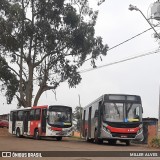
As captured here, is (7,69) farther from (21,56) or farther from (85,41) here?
(85,41)

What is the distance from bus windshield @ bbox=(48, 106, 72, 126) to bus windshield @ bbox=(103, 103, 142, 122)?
6.91 metres

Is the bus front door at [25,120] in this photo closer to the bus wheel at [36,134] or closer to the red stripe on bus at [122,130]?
the bus wheel at [36,134]

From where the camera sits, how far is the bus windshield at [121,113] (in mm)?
25656

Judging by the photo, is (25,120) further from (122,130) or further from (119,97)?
(122,130)

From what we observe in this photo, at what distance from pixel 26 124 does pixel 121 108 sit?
502 inches

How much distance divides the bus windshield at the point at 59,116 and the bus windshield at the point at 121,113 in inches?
272

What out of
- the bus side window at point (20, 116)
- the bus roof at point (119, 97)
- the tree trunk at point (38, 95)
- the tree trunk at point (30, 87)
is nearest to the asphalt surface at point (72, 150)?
the bus roof at point (119, 97)

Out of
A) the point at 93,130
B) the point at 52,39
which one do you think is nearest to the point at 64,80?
the point at 52,39

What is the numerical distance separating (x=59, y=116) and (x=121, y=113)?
7657mm

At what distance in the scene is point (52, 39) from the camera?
137 ft

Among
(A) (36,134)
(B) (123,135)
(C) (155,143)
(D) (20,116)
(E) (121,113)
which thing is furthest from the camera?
(D) (20,116)

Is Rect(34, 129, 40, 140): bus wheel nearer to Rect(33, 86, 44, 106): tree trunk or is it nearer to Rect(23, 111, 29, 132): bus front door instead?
Rect(23, 111, 29, 132): bus front door

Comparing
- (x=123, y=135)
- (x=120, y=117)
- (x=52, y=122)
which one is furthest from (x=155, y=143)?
(x=52, y=122)

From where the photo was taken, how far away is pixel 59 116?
106ft
